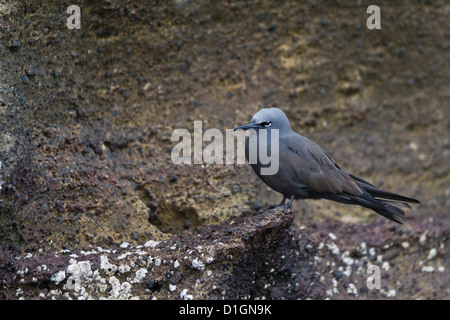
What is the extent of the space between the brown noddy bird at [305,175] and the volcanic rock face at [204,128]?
0.31 meters

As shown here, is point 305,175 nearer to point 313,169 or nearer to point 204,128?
point 313,169

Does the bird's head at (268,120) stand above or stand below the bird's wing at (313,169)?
above

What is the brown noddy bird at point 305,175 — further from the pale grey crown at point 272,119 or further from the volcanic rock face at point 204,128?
the volcanic rock face at point 204,128

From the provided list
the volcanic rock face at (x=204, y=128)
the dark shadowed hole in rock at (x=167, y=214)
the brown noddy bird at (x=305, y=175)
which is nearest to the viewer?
the volcanic rock face at (x=204, y=128)

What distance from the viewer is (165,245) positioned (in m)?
4.49

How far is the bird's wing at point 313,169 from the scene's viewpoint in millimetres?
4672

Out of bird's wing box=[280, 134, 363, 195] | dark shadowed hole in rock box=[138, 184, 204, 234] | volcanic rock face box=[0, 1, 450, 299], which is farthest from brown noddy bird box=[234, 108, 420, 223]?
dark shadowed hole in rock box=[138, 184, 204, 234]

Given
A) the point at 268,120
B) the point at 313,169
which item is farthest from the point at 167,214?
the point at 313,169

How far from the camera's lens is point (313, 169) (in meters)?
4.70

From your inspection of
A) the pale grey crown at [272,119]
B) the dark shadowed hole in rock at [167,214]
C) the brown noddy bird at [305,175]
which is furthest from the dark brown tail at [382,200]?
the dark shadowed hole in rock at [167,214]

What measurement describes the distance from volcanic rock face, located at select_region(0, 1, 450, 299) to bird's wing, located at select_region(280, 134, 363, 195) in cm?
37

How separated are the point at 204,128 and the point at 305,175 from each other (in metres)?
1.41

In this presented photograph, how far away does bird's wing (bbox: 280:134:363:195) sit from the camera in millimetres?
4672
